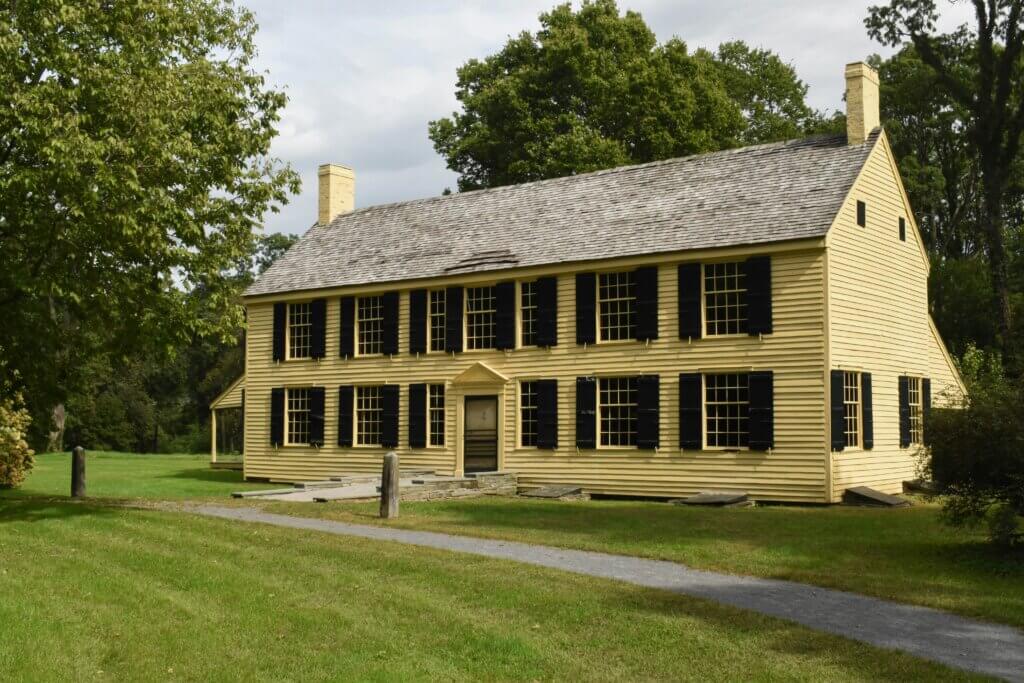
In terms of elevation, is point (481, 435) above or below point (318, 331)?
below

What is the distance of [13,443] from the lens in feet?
79.3

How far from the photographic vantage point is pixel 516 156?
4372cm

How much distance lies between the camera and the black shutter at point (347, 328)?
92.7ft

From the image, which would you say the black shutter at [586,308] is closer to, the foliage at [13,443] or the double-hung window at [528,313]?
the double-hung window at [528,313]

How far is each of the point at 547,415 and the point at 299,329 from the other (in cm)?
847

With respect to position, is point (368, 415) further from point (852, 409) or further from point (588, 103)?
point (588, 103)

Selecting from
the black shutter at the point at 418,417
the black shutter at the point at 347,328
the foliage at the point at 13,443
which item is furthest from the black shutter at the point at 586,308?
the foliage at the point at 13,443

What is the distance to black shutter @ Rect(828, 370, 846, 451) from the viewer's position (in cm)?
2128

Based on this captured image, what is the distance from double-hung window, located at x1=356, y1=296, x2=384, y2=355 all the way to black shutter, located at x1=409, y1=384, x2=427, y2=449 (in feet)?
5.77

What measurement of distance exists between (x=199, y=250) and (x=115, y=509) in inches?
190

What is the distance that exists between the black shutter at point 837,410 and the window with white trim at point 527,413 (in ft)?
22.9

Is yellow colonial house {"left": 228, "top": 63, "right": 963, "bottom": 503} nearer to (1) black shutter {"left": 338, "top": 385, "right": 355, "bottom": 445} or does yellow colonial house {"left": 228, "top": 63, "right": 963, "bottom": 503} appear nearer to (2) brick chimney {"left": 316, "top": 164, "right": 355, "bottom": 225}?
(1) black shutter {"left": 338, "top": 385, "right": 355, "bottom": 445}

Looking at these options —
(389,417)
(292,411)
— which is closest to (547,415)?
(389,417)

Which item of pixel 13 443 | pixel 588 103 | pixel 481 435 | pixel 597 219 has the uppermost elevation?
pixel 588 103
